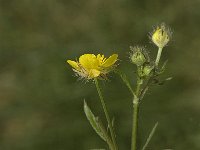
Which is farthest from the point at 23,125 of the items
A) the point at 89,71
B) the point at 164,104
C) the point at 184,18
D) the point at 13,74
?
the point at 89,71

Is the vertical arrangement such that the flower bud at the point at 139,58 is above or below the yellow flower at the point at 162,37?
below

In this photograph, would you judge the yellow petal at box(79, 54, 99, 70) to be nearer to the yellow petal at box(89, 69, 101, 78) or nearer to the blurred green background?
the yellow petal at box(89, 69, 101, 78)

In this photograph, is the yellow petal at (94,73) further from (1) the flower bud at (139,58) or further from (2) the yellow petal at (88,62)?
(1) the flower bud at (139,58)

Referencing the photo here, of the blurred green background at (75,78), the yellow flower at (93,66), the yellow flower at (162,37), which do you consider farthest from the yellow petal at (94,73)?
the blurred green background at (75,78)

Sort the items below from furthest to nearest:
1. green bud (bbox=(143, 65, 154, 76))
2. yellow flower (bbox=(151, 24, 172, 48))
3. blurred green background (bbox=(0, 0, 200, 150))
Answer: blurred green background (bbox=(0, 0, 200, 150))
yellow flower (bbox=(151, 24, 172, 48))
green bud (bbox=(143, 65, 154, 76))

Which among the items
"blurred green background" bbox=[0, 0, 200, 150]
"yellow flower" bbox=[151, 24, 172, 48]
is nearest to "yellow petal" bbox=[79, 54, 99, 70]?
"yellow flower" bbox=[151, 24, 172, 48]

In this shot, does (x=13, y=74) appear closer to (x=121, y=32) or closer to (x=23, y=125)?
(x=23, y=125)

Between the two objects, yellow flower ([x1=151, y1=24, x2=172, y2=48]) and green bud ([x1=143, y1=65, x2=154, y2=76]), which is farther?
yellow flower ([x1=151, y1=24, x2=172, y2=48])

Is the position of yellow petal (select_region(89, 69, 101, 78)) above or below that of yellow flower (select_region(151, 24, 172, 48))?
below
